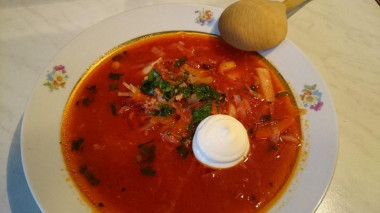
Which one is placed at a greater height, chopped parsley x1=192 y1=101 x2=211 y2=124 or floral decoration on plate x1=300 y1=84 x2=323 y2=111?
chopped parsley x1=192 y1=101 x2=211 y2=124

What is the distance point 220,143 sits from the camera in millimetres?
1808

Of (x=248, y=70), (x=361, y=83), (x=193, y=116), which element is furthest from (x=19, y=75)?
(x=361, y=83)

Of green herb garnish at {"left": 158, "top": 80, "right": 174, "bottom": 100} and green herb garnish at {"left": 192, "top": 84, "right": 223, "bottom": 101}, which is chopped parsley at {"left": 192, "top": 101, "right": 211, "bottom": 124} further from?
green herb garnish at {"left": 158, "top": 80, "right": 174, "bottom": 100}

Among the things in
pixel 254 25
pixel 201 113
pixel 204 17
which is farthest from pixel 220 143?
pixel 204 17

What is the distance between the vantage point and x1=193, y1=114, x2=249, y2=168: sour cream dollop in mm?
1806

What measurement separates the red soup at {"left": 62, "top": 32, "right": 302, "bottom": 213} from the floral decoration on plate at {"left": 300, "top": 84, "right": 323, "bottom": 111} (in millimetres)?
74

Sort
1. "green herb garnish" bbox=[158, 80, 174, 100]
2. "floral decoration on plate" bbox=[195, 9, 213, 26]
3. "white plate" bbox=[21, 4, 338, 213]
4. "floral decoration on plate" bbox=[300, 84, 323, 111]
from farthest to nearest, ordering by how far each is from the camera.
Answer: "floral decoration on plate" bbox=[195, 9, 213, 26], "green herb garnish" bbox=[158, 80, 174, 100], "floral decoration on plate" bbox=[300, 84, 323, 111], "white plate" bbox=[21, 4, 338, 213]

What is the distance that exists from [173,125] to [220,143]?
0.33m

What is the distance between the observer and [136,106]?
2.08 meters

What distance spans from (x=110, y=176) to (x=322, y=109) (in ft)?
4.08

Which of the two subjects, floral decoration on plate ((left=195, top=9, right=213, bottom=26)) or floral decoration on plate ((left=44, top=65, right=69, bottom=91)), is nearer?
floral decoration on plate ((left=44, top=65, right=69, bottom=91))

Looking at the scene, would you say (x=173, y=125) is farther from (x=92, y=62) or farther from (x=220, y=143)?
(x=92, y=62)

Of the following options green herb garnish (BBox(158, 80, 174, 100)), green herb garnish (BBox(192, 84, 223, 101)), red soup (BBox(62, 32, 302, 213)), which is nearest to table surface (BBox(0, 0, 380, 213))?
red soup (BBox(62, 32, 302, 213))

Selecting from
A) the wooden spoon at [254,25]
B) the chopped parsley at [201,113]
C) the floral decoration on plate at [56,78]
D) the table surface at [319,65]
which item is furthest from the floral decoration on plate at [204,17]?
the floral decoration on plate at [56,78]
